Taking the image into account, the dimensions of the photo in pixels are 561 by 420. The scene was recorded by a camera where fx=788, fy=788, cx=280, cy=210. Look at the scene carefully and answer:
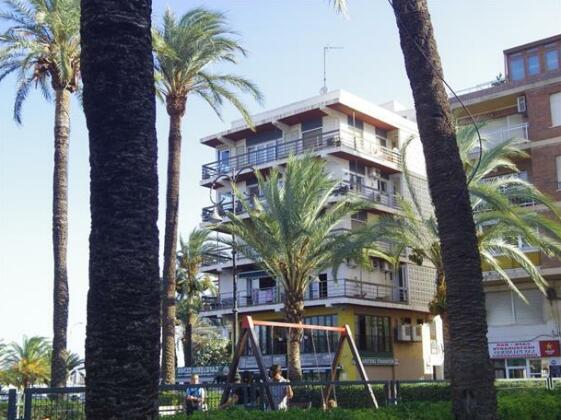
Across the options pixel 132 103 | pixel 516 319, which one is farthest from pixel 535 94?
pixel 132 103

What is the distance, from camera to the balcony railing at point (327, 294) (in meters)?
39.1

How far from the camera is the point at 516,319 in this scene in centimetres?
3547

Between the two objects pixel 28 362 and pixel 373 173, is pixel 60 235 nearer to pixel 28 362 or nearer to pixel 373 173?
pixel 373 173

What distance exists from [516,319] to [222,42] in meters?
18.2

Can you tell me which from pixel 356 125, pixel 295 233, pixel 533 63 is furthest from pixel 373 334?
pixel 533 63

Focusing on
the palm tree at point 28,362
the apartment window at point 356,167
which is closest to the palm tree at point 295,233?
the apartment window at point 356,167

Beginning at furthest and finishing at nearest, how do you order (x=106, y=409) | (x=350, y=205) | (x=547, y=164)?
(x=547, y=164) → (x=350, y=205) → (x=106, y=409)

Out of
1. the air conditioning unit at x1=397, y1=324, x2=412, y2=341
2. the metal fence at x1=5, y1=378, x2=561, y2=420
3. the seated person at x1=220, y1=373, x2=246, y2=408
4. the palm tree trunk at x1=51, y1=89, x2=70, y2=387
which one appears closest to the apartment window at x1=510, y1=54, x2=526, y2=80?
the air conditioning unit at x1=397, y1=324, x2=412, y2=341

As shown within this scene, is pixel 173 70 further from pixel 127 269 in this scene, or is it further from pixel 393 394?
pixel 127 269

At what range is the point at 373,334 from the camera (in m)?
40.8

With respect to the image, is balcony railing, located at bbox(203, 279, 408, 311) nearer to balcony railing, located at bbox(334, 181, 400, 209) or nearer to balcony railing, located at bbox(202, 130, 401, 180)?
balcony railing, located at bbox(334, 181, 400, 209)

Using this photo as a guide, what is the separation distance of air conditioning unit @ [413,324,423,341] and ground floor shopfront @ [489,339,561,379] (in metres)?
7.32

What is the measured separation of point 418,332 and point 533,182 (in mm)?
12431

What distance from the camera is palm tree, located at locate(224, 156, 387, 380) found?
28328 mm
